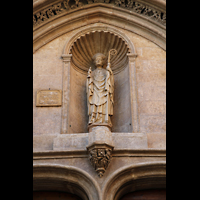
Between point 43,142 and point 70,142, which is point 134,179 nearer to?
point 70,142

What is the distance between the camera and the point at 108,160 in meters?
7.56

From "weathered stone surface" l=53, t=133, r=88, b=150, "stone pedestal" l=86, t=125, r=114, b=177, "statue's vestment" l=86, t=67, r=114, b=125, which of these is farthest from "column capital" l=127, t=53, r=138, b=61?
"stone pedestal" l=86, t=125, r=114, b=177

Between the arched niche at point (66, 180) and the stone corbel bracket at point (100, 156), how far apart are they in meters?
0.24

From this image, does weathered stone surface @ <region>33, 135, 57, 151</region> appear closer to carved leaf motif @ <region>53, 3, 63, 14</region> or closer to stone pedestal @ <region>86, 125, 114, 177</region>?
stone pedestal @ <region>86, 125, 114, 177</region>

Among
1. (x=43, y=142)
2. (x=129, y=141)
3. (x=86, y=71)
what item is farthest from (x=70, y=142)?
(x=86, y=71)

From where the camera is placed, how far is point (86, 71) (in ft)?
33.1

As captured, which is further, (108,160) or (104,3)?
(104,3)

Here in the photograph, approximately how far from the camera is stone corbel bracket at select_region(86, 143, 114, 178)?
747cm

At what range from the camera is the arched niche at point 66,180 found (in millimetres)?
7527

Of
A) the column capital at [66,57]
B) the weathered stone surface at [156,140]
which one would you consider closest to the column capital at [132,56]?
the column capital at [66,57]
